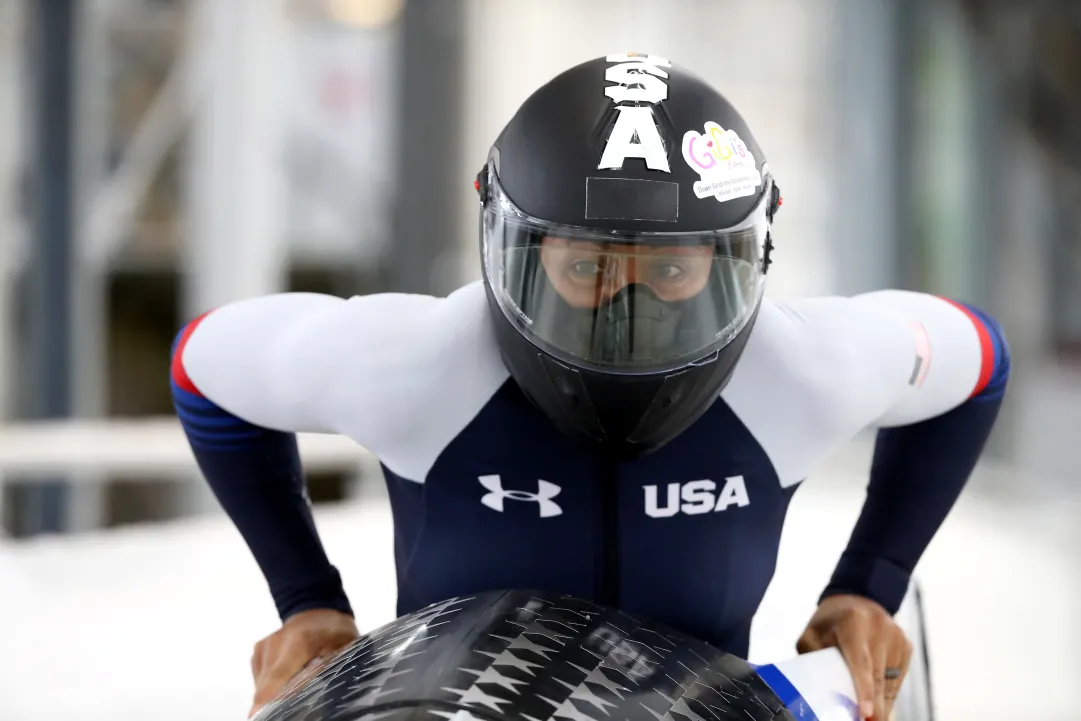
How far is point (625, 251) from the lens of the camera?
117 centimetres

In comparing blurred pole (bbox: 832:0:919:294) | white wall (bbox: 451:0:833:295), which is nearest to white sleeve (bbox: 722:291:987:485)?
blurred pole (bbox: 832:0:919:294)

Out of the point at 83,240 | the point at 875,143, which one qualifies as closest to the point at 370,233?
the point at 83,240

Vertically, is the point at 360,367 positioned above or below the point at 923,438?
above

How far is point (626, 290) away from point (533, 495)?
0.31m

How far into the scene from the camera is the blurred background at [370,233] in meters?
2.71

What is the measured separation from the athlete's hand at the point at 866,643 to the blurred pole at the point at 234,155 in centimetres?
398

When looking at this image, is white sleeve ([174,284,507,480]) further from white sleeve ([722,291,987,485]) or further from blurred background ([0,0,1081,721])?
blurred background ([0,0,1081,721])

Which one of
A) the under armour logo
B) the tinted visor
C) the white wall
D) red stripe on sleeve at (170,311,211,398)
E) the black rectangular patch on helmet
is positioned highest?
the white wall

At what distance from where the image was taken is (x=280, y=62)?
725 centimetres

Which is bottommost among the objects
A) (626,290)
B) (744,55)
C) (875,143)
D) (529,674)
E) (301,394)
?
(529,674)

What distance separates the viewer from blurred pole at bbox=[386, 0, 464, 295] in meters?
5.77

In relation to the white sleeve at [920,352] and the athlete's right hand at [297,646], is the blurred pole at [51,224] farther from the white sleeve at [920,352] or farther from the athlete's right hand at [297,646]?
the white sleeve at [920,352]

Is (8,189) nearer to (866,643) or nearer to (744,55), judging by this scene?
(744,55)

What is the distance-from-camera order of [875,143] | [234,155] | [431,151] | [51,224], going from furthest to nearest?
[875,143], [431,151], [234,155], [51,224]
